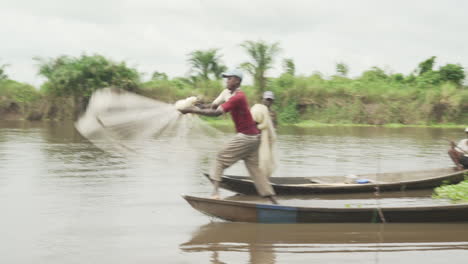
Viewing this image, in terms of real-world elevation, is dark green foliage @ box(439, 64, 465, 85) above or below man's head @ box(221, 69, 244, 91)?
above

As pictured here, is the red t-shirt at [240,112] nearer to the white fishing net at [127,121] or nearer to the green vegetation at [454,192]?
the white fishing net at [127,121]

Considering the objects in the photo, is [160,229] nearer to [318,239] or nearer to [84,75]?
[318,239]

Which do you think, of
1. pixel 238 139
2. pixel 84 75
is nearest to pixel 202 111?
pixel 238 139

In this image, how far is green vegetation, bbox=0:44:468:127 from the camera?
1032 inches

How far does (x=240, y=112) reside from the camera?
518cm

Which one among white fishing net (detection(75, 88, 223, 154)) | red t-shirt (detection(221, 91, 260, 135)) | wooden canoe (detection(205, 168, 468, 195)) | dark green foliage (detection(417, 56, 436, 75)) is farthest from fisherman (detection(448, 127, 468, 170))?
dark green foliage (detection(417, 56, 436, 75))

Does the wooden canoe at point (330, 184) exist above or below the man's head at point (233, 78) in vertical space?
below

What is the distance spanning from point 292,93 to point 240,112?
2333 centimetres

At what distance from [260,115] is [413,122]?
880 inches

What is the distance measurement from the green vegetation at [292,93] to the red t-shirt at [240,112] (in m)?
21.5

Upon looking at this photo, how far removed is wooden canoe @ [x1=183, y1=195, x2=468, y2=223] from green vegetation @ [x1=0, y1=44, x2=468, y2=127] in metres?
21.6

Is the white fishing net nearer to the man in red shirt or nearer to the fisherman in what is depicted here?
the man in red shirt

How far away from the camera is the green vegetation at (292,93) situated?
2622 cm

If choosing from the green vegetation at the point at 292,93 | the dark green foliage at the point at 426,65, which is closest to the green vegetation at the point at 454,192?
the green vegetation at the point at 292,93
